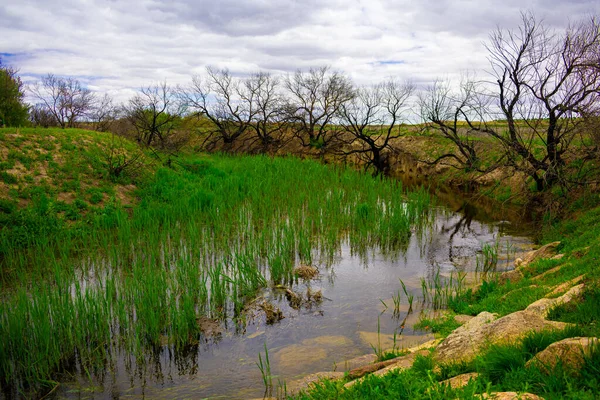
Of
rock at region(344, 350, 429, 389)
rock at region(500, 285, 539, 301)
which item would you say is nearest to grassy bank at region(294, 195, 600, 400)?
rock at region(500, 285, 539, 301)

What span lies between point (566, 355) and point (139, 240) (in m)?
9.15

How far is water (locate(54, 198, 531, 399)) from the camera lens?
5.34 meters

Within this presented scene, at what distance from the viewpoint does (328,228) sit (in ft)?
39.7

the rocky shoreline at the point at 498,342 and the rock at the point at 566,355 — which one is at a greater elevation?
the rock at the point at 566,355

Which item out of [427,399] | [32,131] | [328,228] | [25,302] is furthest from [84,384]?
[32,131]

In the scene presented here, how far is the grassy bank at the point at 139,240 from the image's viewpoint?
579 centimetres

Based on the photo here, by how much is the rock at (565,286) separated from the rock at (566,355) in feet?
7.15

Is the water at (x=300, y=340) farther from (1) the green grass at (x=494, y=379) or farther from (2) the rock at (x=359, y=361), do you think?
(1) the green grass at (x=494, y=379)

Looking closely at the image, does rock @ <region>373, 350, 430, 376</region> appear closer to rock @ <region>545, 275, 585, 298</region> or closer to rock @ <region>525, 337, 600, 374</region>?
rock @ <region>525, 337, 600, 374</region>

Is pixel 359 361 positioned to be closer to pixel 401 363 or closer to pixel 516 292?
pixel 401 363

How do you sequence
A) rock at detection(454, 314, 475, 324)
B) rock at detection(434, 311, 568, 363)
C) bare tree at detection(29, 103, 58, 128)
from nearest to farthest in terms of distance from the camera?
rock at detection(434, 311, 568, 363) < rock at detection(454, 314, 475, 324) < bare tree at detection(29, 103, 58, 128)

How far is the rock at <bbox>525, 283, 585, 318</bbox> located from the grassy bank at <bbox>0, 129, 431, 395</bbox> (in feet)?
13.9

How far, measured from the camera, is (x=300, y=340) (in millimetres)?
6570

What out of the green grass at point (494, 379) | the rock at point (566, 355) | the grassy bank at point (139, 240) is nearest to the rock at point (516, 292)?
the green grass at point (494, 379)
